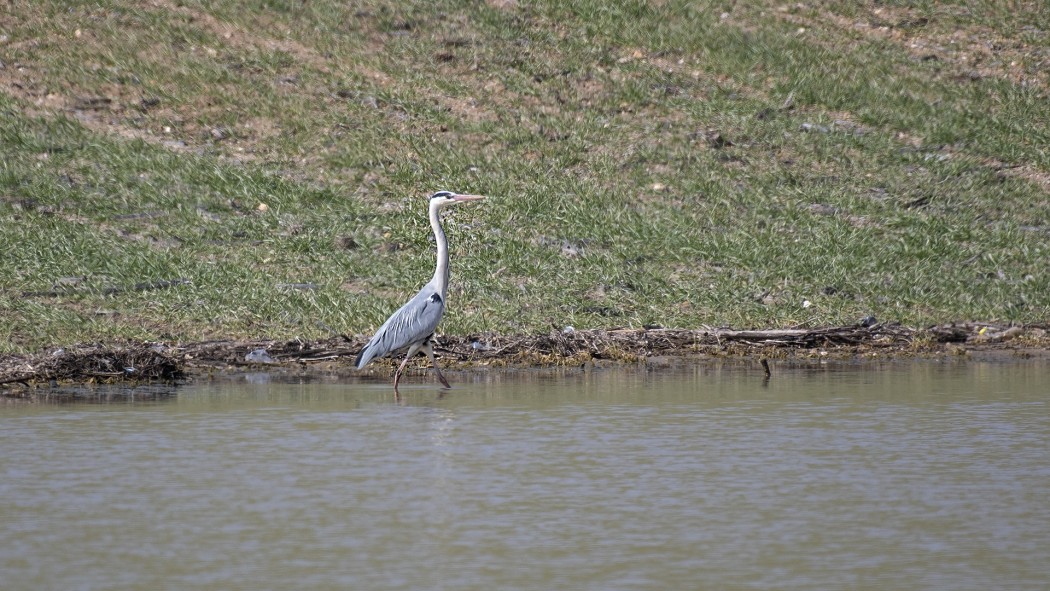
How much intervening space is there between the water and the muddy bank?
883 mm

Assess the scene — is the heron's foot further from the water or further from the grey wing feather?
the grey wing feather

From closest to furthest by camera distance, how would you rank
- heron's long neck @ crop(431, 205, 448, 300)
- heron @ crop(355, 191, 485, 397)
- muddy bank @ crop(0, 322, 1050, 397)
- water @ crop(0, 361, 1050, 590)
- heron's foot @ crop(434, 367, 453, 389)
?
water @ crop(0, 361, 1050, 590) → heron's foot @ crop(434, 367, 453, 389) → heron @ crop(355, 191, 485, 397) → muddy bank @ crop(0, 322, 1050, 397) → heron's long neck @ crop(431, 205, 448, 300)

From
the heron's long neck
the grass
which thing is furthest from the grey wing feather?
the grass

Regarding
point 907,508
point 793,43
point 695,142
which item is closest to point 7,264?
point 695,142

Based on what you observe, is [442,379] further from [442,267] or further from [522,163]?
[522,163]

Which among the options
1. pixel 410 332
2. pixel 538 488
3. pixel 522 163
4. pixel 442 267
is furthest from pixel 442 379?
pixel 522 163

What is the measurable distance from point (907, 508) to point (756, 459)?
133 cm

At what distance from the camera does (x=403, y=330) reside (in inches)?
443

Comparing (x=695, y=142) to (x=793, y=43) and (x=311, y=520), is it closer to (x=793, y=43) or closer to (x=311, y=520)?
(x=793, y=43)

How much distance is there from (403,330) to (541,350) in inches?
66.3

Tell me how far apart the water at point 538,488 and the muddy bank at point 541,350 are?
0.88 m

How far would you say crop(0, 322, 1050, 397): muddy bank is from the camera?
11391mm

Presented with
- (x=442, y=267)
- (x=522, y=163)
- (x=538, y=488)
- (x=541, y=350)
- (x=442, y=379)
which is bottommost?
(x=538, y=488)

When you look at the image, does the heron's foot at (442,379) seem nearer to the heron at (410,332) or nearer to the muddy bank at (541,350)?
the heron at (410,332)
